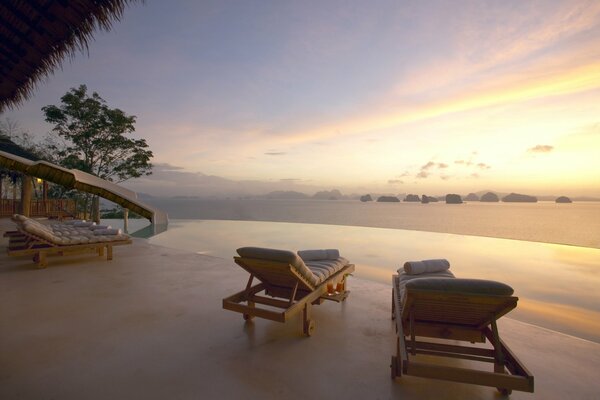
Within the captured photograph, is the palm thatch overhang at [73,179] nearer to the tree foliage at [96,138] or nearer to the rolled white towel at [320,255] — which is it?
the tree foliage at [96,138]

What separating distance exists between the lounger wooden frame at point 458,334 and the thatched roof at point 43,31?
3.11 metres

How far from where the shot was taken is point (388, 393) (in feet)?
6.36

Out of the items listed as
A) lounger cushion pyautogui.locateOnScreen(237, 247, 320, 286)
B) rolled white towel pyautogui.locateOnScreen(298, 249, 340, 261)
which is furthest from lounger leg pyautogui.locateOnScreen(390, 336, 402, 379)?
rolled white towel pyautogui.locateOnScreen(298, 249, 340, 261)

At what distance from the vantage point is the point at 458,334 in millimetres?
2258

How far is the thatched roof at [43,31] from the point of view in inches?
78.5

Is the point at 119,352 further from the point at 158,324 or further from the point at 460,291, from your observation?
the point at 460,291

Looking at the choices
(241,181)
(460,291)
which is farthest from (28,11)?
(241,181)

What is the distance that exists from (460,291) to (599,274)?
690cm

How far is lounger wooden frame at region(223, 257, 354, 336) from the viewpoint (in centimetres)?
266

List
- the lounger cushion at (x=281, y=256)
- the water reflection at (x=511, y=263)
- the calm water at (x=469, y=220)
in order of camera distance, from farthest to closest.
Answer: the calm water at (x=469, y=220) < the water reflection at (x=511, y=263) < the lounger cushion at (x=281, y=256)

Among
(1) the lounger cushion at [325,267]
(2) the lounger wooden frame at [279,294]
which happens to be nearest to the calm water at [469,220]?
(1) the lounger cushion at [325,267]

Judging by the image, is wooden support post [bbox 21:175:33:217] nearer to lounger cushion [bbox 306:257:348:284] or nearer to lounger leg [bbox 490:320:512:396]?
lounger cushion [bbox 306:257:348:284]

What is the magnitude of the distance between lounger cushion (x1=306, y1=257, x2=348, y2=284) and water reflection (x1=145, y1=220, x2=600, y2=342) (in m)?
2.05

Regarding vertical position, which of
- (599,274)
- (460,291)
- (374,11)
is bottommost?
(599,274)
